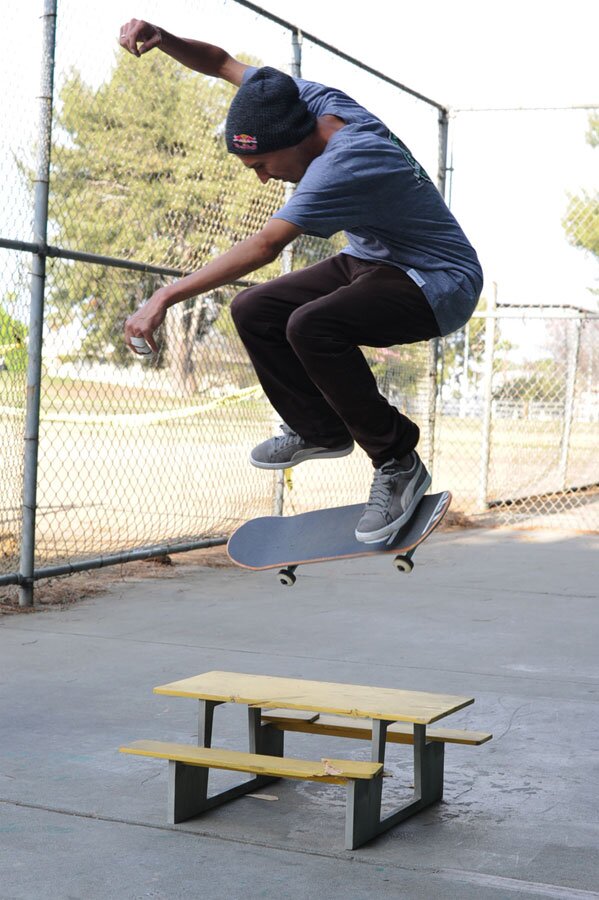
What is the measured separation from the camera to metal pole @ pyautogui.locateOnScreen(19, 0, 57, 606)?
24.2ft

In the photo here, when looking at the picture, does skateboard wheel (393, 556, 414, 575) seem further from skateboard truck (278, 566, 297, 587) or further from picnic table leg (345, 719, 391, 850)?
picnic table leg (345, 719, 391, 850)

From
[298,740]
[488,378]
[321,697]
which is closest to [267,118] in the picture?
[321,697]

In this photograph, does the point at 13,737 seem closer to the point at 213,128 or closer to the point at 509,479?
the point at 213,128

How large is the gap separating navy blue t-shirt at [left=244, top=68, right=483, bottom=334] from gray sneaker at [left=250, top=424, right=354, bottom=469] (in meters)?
0.73

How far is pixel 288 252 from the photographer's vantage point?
34.5ft

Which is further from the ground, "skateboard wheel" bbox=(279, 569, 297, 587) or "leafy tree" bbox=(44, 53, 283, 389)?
"leafy tree" bbox=(44, 53, 283, 389)

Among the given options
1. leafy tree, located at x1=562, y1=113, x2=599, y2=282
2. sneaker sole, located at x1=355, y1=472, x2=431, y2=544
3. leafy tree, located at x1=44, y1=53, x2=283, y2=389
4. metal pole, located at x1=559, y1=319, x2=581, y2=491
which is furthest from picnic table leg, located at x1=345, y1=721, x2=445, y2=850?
leafy tree, located at x1=562, y1=113, x2=599, y2=282

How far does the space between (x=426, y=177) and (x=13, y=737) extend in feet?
9.41

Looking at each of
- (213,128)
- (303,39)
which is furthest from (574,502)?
(303,39)

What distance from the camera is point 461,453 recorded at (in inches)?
1009

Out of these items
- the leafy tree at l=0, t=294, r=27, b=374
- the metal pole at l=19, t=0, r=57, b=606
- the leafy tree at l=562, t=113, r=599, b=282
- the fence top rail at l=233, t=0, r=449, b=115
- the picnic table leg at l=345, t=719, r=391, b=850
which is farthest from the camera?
the leafy tree at l=562, t=113, r=599, b=282

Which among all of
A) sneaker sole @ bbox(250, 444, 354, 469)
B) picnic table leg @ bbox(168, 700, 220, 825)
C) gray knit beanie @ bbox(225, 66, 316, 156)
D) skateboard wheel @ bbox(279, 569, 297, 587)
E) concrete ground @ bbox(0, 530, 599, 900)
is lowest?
concrete ground @ bbox(0, 530, 599, 900)

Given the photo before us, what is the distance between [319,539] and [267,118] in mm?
1633

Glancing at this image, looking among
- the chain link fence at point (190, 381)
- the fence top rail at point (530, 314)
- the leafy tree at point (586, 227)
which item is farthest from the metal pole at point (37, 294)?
the leafy tree at point (586, 227)
